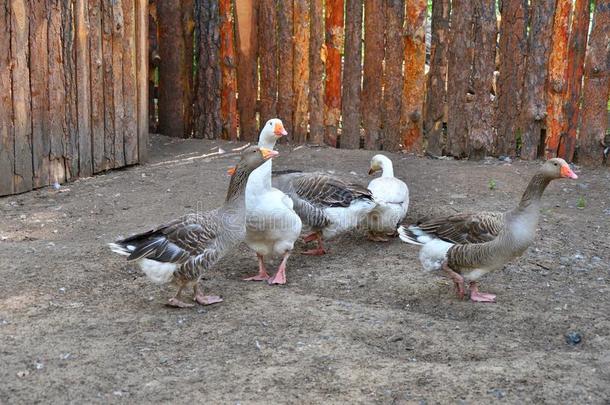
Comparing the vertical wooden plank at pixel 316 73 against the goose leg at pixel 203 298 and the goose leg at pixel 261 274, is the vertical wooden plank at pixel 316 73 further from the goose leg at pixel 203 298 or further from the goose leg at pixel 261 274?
the goose leg at pixel 203 298

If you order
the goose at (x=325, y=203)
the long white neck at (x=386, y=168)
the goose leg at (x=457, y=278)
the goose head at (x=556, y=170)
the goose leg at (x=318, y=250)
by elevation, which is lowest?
the goose leg at (x=318, y=250)

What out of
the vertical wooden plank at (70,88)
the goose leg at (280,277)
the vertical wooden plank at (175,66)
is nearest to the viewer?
the goose leg at (280,277)

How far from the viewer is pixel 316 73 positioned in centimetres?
969

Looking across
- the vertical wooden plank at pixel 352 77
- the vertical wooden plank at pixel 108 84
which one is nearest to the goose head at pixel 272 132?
the vertical wooden plank at pixel 108 84

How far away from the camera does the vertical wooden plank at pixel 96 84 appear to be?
8617 millimetres

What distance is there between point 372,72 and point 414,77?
0.49 meters

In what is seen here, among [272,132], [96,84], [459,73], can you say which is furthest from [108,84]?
[459,73]

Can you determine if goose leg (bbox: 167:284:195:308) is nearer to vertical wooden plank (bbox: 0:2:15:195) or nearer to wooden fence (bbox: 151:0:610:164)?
vertical wooden plank (bbox: 0:2:15:195)

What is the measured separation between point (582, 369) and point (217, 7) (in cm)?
690

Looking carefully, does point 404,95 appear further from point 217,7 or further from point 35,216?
point 35,216

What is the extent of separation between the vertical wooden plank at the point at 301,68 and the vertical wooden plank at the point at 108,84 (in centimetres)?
216

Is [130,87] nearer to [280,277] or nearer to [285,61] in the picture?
[285,61]

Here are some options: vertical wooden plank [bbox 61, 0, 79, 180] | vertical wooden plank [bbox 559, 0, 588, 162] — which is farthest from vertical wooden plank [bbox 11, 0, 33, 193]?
vertical wooden plank [bbox 559, 0, 588, 162]

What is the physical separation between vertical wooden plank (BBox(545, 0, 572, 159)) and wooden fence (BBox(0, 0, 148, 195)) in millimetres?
4474
